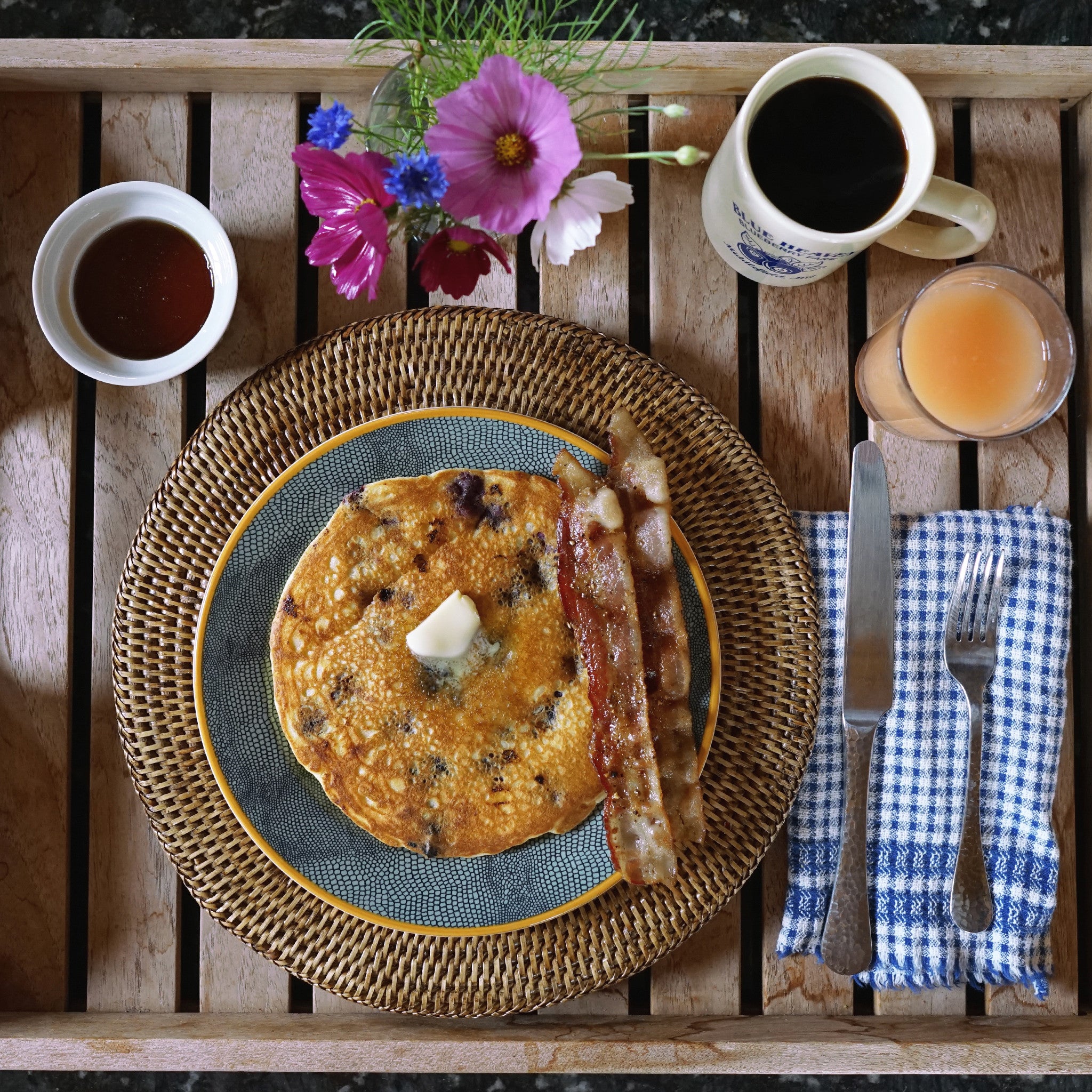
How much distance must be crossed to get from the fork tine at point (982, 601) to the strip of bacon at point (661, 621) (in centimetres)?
36

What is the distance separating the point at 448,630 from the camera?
1.04m

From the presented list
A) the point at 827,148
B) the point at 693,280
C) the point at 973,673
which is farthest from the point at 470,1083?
the point at 827,148

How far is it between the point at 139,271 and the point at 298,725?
553 millimetres

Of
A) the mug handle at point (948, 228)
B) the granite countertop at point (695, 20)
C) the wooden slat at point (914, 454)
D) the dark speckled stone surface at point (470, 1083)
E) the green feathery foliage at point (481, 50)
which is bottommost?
the dark speckled stone surface at point (470, 1083)

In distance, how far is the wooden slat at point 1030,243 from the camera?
3.99 feet

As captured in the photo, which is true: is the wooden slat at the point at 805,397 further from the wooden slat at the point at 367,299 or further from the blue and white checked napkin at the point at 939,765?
the wooden slat at the point at 367,299

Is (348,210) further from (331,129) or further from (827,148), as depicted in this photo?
(827,148)

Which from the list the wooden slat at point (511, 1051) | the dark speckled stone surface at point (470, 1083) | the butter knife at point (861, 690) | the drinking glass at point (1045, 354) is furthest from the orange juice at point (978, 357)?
the dark speckled stone surface at point (470, 1083)

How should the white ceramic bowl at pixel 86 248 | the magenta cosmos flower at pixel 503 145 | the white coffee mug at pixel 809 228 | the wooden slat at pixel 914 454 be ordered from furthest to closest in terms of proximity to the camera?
the wooden slat at pixel 914 454
the white ceramic bowl at pixel 86 248
the white coffee mug at pixel 809 228
the magenta cosmos flower at pixel 503 145

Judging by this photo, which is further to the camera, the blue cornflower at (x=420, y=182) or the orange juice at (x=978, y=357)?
the orange juice at (x=978, y=357)

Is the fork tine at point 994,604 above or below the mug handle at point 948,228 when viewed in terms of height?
below

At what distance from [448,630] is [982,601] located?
2.09 ft

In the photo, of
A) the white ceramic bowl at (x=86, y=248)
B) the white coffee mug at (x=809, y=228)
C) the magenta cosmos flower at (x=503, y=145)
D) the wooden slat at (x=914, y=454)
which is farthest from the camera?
the wooden slat at (x=914, y=454)

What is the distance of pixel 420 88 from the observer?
38.7 inches
